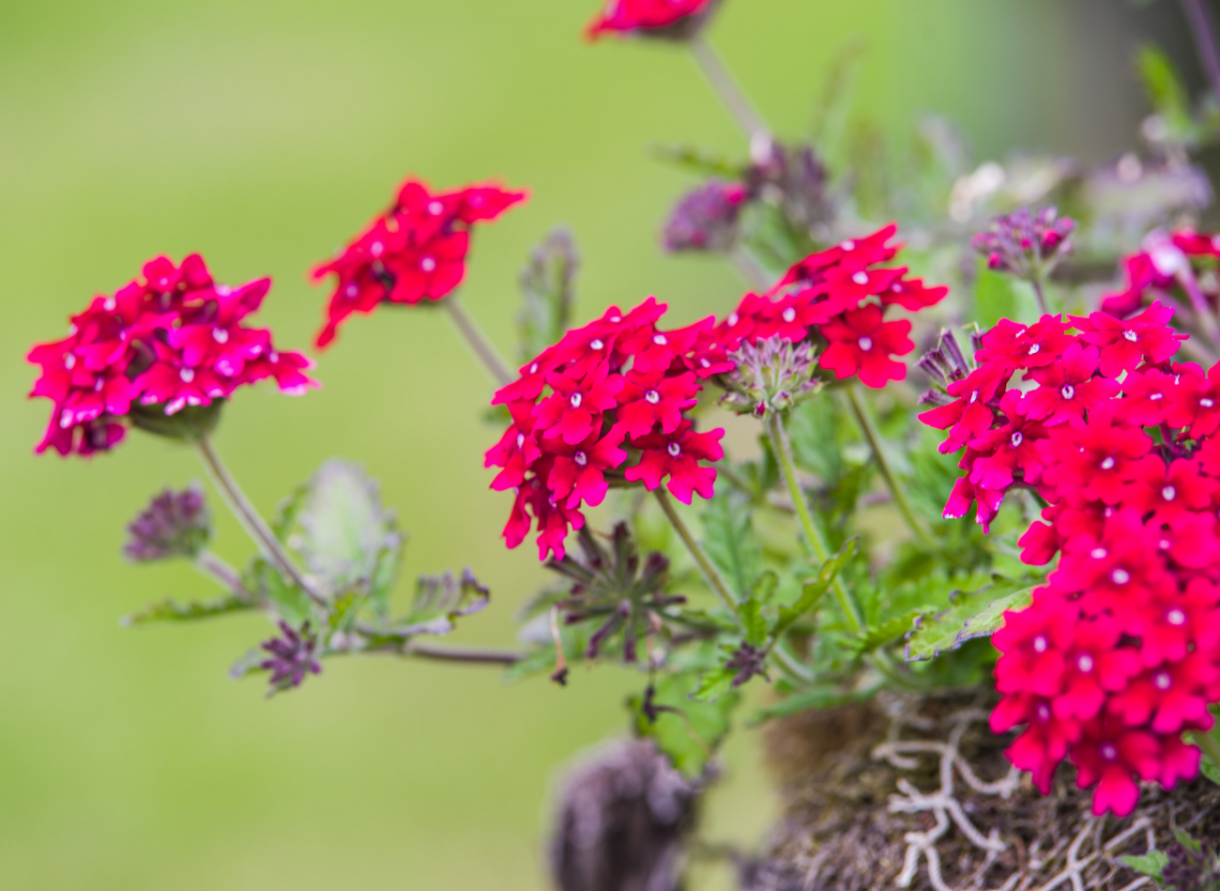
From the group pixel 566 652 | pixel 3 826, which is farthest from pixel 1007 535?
pixel 3 826

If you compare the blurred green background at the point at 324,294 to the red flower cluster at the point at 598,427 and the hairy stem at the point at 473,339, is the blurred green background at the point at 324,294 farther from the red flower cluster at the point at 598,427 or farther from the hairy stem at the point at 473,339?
the red flower cluster at the point at 598,427

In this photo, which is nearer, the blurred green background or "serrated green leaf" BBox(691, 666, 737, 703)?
"serrated green leaf" BBox(691, 666, 737, 703)

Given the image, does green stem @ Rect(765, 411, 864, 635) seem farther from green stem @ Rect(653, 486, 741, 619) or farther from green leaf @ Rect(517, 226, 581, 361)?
green leaf @ Rect(517, 226, 581, 361)

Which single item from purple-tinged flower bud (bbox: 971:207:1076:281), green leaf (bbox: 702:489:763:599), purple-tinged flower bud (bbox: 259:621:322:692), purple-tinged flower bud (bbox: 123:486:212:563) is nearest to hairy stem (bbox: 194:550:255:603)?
purple-tinged flower bud (bbox: 123:486:212:563)

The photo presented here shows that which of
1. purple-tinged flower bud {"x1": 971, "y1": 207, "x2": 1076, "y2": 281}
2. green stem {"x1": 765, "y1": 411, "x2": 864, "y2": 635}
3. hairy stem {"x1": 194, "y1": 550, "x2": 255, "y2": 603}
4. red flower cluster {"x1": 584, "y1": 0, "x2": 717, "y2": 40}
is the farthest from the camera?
red flower cluster {"x1": 584, "y1": 0, "x2": 717, "y2": 40}

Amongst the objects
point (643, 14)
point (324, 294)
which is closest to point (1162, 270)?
point (643, 14)

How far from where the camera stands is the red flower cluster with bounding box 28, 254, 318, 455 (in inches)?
30.7

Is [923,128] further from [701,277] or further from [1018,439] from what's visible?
[701,277]

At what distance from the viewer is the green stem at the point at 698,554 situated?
725 mm

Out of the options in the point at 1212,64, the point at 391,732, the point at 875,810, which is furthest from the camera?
the point at 391,732

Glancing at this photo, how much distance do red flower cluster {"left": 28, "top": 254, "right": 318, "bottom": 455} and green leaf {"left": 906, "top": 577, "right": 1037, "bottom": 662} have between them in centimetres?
44

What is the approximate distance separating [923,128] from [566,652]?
0.92 m

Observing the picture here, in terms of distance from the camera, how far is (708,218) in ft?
3.90

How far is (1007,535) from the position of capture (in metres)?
→ 0.82
